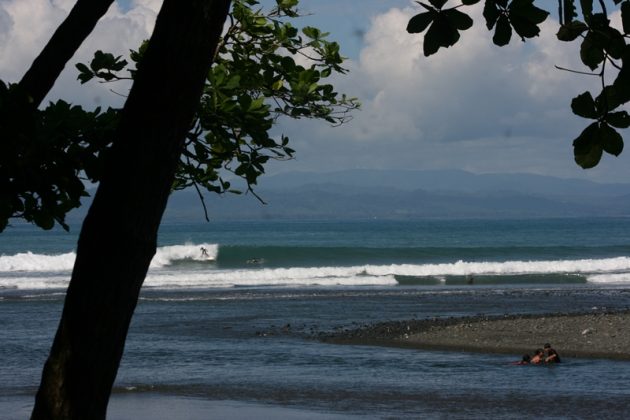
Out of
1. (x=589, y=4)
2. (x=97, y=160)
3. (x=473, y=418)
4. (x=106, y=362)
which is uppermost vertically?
(x=589, y=4)

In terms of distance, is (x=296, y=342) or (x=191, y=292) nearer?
(x=296, y=342)

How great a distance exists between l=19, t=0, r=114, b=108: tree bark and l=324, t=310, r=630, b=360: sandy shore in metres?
15.5

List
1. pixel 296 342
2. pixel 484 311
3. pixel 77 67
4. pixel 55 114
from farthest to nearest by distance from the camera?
1. pixel 484 311
2. pixel 296 342
3. pixel 77 67
4. pixel 55 114

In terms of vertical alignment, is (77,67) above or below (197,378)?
above

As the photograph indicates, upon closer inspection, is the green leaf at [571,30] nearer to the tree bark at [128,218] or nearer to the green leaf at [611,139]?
the green leaf at [611,139]

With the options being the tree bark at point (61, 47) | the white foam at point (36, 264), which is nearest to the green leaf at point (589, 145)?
the tree bark at point (61, 47)

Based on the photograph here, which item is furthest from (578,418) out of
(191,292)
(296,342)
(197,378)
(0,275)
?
(0,275)

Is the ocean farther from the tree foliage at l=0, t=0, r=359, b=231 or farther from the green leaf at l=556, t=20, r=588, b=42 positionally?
the green leaf at l=556, t=20, r=588, b=42

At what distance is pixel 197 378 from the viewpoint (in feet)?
53.2

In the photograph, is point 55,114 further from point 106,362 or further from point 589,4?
point 589,4

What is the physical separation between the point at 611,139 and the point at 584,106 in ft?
0.42

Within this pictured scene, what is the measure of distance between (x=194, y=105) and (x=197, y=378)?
13.6 meters

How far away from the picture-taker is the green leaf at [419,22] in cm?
287

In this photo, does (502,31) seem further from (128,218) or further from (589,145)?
(128,218)
